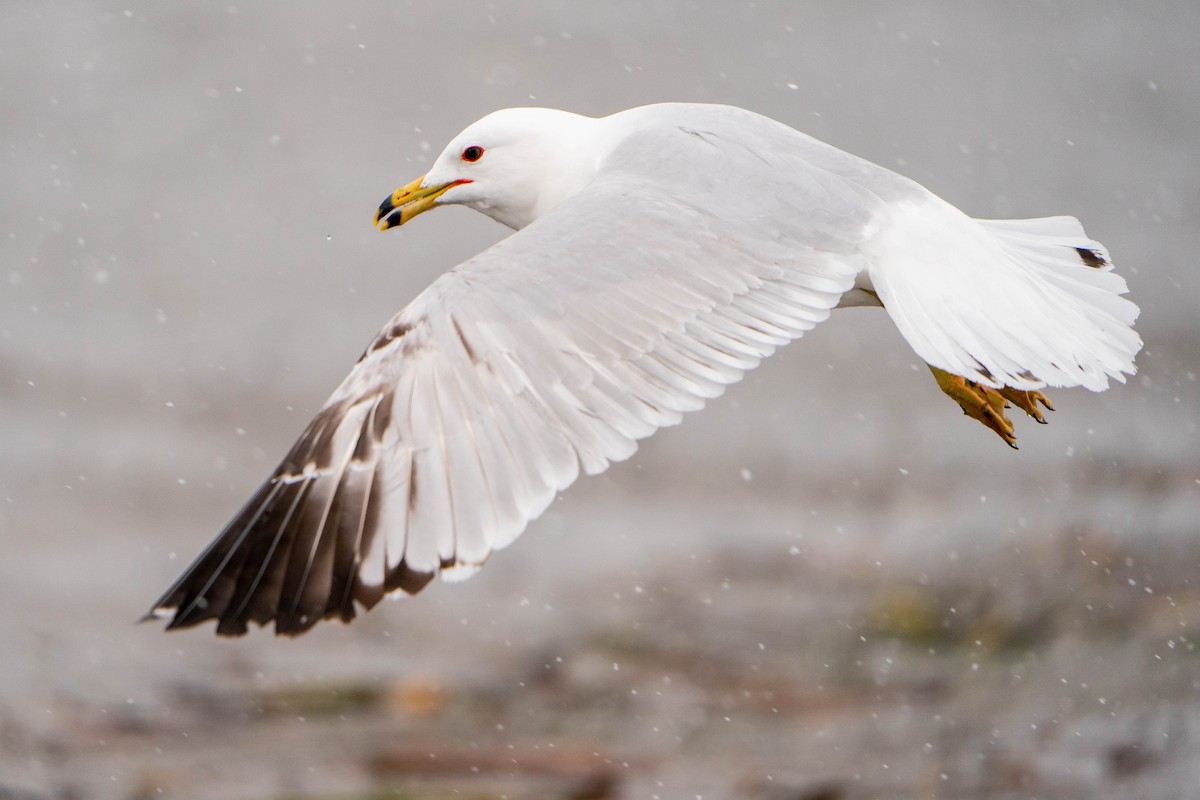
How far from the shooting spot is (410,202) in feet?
11.3

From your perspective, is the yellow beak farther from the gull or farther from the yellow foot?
the yellow foot

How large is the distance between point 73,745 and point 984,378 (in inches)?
132

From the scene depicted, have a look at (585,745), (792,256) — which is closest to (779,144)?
(792,256)

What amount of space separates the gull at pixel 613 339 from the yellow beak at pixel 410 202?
0.48 metres

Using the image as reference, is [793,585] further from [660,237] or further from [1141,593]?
[660,237]

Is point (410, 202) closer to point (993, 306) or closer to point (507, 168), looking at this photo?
point (507, 168)

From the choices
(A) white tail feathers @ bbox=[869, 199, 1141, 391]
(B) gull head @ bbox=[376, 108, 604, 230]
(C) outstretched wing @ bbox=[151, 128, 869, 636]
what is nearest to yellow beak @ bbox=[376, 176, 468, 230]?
(B) gull head @ bbox=[376, 108, 604, 230]

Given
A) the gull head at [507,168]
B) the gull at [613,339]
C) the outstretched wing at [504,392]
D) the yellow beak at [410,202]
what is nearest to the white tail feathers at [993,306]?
the gull at [613,339]

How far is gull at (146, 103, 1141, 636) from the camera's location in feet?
7.75

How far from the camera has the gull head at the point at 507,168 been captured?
3332 millimetres

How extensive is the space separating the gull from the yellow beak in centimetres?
48

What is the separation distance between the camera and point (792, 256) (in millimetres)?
2750

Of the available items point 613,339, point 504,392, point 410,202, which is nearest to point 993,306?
point 613,339

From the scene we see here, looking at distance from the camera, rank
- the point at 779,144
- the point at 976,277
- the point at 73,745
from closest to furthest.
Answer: the point at 976,277 < the point at 779,144 < the point at 73,745
